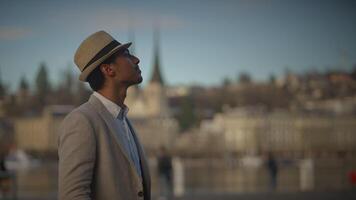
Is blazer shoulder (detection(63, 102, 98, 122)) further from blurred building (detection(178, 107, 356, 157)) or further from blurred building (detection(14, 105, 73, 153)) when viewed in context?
blurred building (detection(178, 107, 356, 157))

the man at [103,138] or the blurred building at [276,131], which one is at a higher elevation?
the man at [103,138]

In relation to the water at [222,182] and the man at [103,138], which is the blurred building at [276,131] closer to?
the water at [222,182]

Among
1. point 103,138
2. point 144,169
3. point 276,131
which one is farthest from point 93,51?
point 276,131

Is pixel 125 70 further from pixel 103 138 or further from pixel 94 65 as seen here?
pixel 103 138

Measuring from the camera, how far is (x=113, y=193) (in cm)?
263

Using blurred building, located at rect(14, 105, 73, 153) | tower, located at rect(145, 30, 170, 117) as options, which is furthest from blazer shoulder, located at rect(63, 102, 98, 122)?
tower, located at rect(145, 30, 170, 117)

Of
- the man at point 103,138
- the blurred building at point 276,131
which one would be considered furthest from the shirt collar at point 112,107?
the blurred building at point 276,131

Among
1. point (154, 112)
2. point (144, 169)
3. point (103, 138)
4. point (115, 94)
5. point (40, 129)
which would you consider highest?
point (115, 94)

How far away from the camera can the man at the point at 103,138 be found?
255cm

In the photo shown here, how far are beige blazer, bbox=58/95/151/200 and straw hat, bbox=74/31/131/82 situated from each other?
109 millimetres

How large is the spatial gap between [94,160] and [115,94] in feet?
0.94

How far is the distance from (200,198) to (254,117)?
11099 cm

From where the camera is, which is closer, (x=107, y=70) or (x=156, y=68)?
(x=107, y=70)

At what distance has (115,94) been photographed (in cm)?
280
